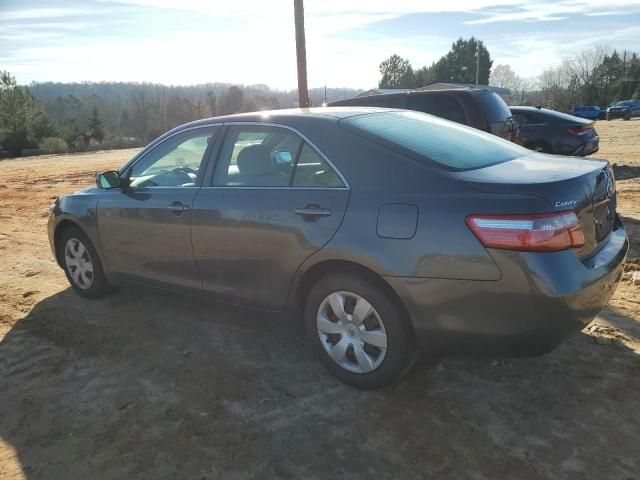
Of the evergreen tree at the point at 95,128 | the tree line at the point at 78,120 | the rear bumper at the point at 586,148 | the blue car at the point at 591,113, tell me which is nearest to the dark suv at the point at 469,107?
the rear bumper at the point at 586,148

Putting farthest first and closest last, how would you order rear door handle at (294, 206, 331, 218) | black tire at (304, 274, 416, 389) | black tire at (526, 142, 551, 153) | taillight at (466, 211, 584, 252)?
1. black tire at (526, 142, 551, 153)
2. rear door handle at (294, 206, 331, 218)
3. black tire at (304, 274, 416, 389)
4. taillight at (466, 211, 584, 252)

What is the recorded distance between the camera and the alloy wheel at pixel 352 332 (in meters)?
2.97

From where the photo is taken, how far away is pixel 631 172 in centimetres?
1102

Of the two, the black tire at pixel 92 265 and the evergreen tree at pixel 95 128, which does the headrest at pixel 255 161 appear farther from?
the evergreen tree at pixel 95 128

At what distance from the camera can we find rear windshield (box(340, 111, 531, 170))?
9.73 feet

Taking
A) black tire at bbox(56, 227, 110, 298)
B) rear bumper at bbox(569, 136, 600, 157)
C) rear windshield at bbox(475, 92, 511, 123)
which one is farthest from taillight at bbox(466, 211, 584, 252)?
rear bumper at bbox(569, 136, 600, 157)

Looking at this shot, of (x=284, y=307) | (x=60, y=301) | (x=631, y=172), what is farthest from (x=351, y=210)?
(x=631, y=172)

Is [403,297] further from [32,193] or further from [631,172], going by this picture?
[32,193]

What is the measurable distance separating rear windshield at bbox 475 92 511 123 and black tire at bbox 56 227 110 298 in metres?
5.93

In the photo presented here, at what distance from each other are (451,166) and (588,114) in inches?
1788

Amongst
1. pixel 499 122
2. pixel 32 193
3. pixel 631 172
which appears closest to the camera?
pixel 499 122

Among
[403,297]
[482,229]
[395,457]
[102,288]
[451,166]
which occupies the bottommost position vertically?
[395,457]

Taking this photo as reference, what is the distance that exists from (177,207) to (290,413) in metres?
1.72

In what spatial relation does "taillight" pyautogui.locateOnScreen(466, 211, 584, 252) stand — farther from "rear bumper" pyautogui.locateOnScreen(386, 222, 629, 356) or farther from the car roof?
the car roof
